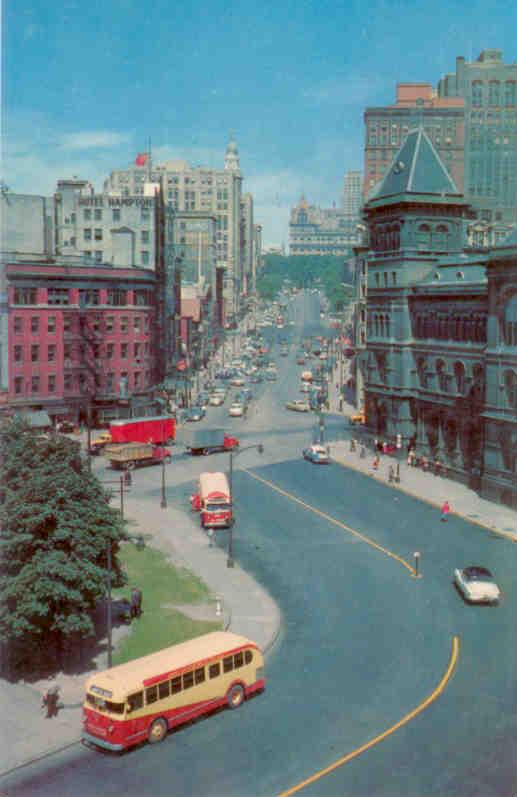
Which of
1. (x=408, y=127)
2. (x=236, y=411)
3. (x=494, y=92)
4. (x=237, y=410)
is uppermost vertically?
(x=408, y=127)

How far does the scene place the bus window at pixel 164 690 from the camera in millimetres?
27969

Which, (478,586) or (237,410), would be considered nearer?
(478,586)

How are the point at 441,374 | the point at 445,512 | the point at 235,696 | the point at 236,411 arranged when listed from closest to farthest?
the point at 235,696 < the point at 445,512 < the point at 441,374 < the point at 236,411

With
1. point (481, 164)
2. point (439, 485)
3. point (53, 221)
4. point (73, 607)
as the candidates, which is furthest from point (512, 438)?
point (481, 164)

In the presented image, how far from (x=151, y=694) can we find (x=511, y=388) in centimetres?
3611

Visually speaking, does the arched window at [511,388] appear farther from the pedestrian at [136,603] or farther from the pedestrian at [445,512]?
the pedestrian at [136,603]

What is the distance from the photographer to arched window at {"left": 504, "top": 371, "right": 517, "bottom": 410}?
56.2 meters

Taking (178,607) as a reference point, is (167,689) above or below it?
above

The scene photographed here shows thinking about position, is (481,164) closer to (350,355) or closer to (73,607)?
(350,355)

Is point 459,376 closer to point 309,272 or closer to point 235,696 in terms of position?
point 235,696

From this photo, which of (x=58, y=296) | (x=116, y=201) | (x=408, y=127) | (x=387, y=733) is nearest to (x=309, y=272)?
(x=408, y=127)

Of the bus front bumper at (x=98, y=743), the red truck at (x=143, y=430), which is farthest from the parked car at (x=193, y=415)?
the bus front bumper at (x=98, y=743)

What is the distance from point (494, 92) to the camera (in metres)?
102

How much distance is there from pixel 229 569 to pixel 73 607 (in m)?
13.7
